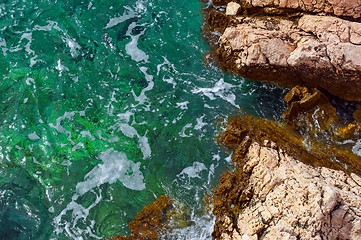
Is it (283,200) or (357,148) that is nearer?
(283,200)

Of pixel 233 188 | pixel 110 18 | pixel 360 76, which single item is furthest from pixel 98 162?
pixel 360 76

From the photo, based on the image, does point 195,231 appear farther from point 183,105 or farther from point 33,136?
point 33,136

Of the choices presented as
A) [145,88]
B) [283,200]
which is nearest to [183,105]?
[145,88]

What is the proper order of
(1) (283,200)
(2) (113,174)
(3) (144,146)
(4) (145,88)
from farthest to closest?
1. (4) (145,88)
2. (3) (144,146)
3. (2) (113,174)
4. (1) (283,200)

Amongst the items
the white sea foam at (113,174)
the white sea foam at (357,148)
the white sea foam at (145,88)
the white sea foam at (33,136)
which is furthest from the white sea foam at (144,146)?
the white sea foam at (357,148)

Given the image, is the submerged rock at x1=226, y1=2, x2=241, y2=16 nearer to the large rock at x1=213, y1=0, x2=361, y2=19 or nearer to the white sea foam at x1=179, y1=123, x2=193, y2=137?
the large rock at x1=213, y1=0, x2=361, y2=19

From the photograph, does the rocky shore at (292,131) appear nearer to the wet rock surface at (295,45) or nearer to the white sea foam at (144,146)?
the wet rock surface at (295,45)
